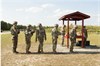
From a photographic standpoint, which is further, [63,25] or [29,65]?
[63,25]

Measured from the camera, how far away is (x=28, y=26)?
1891cm

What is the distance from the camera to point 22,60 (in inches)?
622

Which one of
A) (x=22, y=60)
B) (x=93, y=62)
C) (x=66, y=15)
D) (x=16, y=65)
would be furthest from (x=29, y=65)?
(x=66, y=15)

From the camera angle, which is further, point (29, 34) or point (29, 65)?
point (29, 34)

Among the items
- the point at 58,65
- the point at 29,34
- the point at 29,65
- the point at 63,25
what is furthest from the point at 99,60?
the point at 63,25

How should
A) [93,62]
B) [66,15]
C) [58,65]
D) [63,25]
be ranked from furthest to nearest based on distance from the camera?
[63,25]
[66,15]
[93,62]
[58,65]

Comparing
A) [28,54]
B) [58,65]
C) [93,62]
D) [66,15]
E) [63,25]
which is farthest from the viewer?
[63,25]

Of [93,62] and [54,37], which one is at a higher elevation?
[54,37]

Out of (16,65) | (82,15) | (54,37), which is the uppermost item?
(82,15)

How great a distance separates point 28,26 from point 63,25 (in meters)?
6.73

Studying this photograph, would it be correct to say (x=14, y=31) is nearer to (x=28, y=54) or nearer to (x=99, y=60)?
(x=28, y=54)

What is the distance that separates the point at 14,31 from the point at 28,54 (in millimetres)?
2045

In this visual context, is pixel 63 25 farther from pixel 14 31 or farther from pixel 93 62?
pixel 93 62

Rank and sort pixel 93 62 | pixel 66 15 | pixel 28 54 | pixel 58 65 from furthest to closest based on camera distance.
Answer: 1. pixel 66 15
2. pixel 28 54
3. pixel 93 62
4. pixel 58 65
